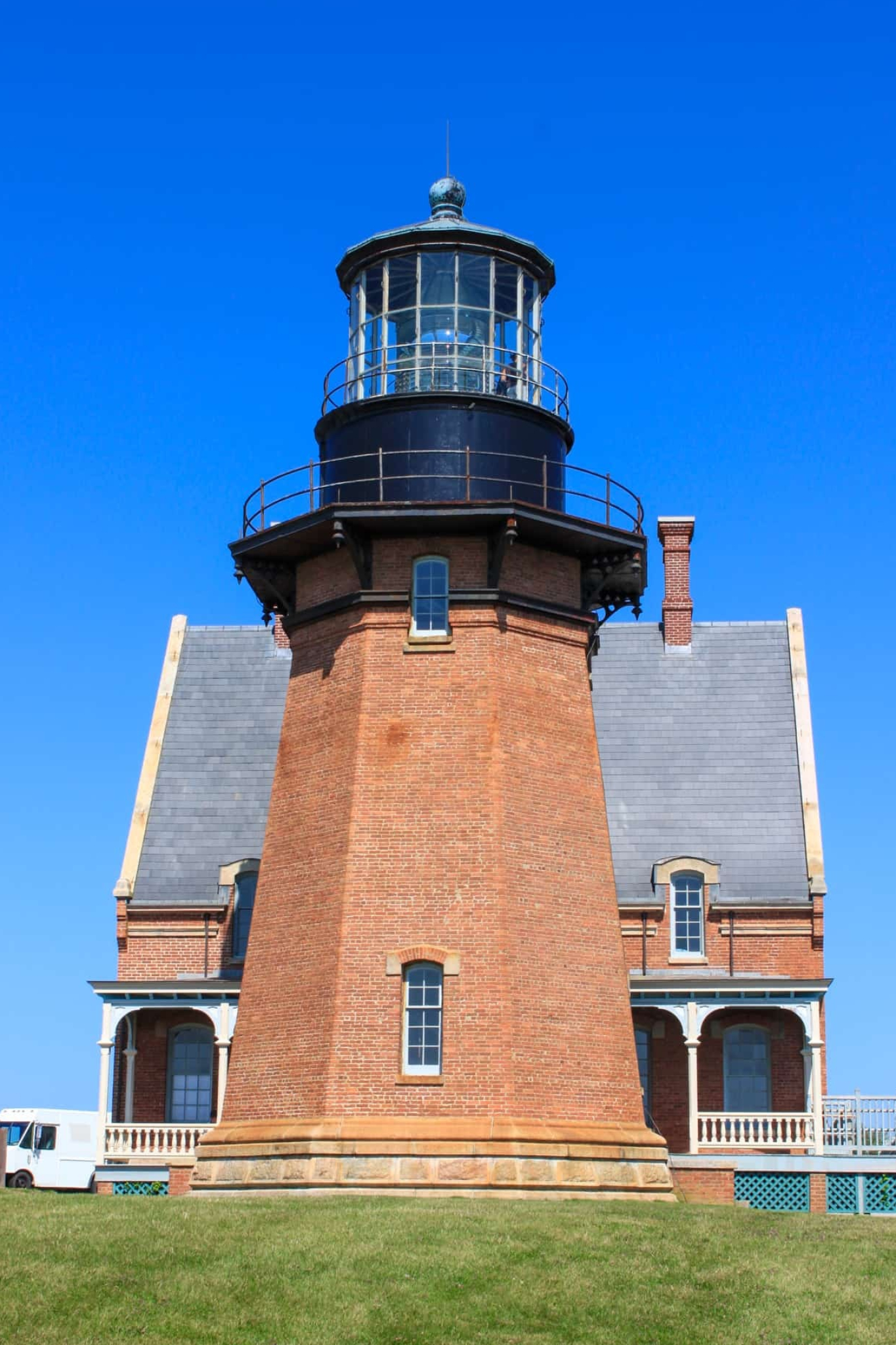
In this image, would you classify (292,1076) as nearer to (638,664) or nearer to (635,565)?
(635,565)

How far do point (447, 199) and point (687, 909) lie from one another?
1302cm

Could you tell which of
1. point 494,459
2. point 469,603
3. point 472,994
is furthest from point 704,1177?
point 494,459

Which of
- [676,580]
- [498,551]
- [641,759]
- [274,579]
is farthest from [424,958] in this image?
[676,580]

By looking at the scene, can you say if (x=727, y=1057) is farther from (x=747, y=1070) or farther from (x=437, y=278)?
(x=437, y=278)

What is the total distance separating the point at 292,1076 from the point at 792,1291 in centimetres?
899

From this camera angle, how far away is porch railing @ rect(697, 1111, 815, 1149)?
31.0m

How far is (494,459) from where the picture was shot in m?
27.4

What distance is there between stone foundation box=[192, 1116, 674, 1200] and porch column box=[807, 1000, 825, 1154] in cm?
596

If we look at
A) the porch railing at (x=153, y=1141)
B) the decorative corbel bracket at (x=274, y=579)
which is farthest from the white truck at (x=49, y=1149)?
the decorative corbel bracket at (x=274, y=579)

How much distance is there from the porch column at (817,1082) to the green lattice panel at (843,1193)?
63.4 inches

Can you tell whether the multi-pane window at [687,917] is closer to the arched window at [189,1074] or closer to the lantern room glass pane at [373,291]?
the arched window at [189,1074]

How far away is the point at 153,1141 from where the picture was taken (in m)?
31.6

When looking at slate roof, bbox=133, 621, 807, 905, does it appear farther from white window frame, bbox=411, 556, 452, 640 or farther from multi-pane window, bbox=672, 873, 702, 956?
white window frame, bbox=411, 556, 452, 640

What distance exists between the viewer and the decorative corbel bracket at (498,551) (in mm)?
26891
